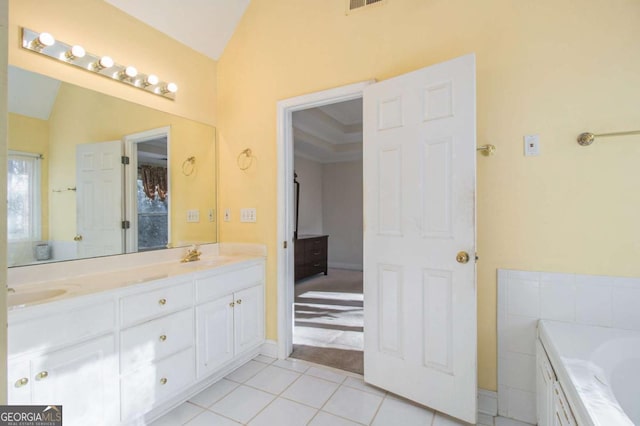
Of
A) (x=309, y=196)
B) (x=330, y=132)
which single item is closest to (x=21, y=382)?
(x=330, y=132)

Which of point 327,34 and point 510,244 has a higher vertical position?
point 327,34

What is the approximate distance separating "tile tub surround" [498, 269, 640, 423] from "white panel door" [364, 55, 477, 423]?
0.87ft

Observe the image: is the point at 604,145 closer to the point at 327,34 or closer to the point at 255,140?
the point at 327,34

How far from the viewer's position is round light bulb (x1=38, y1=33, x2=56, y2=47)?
5.08ft

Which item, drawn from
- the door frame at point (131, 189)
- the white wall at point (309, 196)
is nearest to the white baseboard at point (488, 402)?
the door frame at point (131, 189)

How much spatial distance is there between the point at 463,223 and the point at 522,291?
54 cm

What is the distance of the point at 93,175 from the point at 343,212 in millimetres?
4948

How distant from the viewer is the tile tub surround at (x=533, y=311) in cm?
141

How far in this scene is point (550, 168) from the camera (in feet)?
5.04

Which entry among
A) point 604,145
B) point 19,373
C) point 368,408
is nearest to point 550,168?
point 604,145

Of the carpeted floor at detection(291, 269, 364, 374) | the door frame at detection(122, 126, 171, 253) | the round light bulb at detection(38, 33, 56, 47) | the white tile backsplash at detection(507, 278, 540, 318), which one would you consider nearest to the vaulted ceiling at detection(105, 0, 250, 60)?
the round light bulb at detection(38, 33, 56, 47)

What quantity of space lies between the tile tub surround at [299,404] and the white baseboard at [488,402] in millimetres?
45

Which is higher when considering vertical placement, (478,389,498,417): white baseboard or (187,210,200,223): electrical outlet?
(187,210,200,223): electrical outlet

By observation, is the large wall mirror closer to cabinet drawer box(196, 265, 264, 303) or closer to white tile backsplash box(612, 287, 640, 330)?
cabinet drawer box(196, 265, 264, 303)
